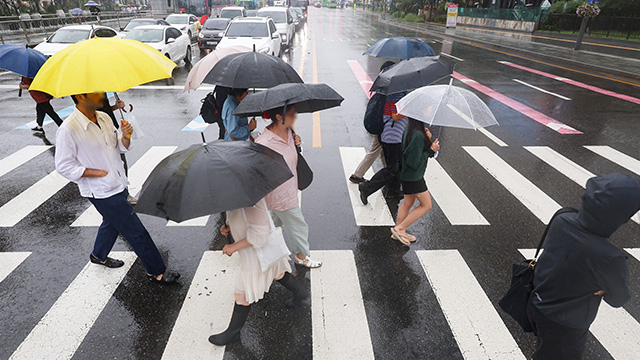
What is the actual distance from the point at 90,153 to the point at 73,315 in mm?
1565

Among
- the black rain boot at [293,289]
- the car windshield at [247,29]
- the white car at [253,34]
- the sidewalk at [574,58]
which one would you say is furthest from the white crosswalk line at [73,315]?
the sidewalk at [574,58]

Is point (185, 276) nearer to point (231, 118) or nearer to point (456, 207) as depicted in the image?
point (231, 118)

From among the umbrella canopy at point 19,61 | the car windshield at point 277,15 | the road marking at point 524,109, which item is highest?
the car windshield at point 277,15

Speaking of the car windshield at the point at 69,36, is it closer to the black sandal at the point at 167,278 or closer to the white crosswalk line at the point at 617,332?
the black sandal at the point at 167,278

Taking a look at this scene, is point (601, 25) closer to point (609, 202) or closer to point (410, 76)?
point (410, 76)

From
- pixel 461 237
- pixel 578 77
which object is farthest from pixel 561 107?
pixel 461 237

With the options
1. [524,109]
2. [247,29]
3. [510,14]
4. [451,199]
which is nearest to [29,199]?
[451,199]

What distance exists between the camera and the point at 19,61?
5.45 m

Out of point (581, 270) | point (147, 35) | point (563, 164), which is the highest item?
point (147, 35)

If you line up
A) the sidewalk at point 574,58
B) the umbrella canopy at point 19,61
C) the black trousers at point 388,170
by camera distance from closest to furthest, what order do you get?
the black trousers at point 388,170 → the umbrella canopy at point 19,61 → the sidewalk at point 574,58

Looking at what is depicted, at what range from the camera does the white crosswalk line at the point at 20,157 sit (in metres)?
6.58

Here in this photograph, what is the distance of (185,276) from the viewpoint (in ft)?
13.1

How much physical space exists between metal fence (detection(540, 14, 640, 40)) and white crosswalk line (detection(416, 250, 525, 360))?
29.0 m

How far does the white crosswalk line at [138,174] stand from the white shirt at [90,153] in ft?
6.51
